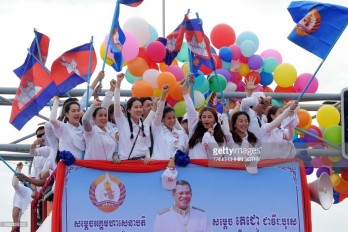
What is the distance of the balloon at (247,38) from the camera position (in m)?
17.5

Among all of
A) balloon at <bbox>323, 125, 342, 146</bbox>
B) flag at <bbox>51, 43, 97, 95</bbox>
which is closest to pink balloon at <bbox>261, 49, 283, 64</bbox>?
balloon at <bbox>323, 125, 342, 146</bbox>

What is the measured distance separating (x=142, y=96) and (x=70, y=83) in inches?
41.2

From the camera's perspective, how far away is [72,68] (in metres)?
15.0

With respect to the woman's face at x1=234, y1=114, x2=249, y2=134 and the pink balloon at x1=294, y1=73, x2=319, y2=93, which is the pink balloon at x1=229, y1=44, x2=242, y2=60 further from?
the woman's face at x1=234, y1=114, x2=249, y2=134

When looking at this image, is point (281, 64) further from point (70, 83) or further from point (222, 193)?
point (222, 193)

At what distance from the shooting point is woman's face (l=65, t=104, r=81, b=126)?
12906mm

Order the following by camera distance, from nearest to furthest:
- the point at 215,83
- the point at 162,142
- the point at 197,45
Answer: the point at 162,142, the point at 197,45, the point at 215,83

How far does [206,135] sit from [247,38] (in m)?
Result: 5.03

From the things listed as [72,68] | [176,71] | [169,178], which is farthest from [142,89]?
[169,178]

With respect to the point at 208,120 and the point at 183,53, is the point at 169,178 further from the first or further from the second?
the point at 183,53

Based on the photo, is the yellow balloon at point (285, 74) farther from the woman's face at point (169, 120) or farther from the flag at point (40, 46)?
the woman's face at point (169, 120)

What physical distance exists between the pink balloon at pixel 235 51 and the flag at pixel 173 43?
1.49m

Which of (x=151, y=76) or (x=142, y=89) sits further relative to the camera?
(x=151, y=76)

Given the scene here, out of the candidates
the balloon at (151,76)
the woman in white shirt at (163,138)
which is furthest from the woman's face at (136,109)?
the balloon at (151,76)
